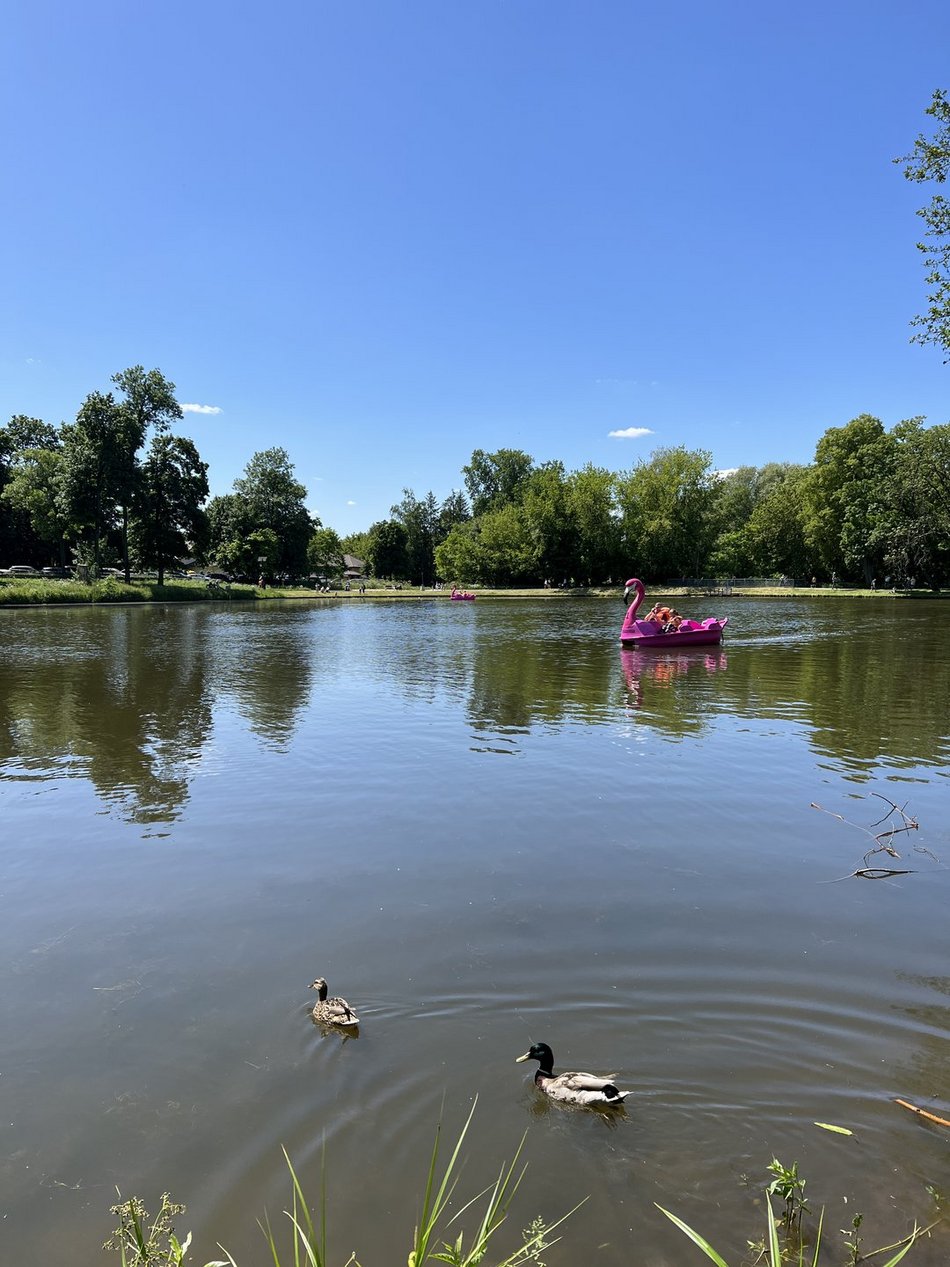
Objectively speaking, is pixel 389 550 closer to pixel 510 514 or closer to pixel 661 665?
pixel 510 514

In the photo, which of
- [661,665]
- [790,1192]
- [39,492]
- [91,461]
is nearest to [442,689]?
[661,665]

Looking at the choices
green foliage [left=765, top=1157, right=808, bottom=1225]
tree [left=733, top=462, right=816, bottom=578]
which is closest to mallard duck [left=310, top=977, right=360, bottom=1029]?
green foliage [left=765, top=1157, right=808, bottom=1225]

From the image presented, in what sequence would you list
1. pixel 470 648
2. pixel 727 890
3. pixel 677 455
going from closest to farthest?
pixel 727 890 → pixel 470 648 → pixel 677 455

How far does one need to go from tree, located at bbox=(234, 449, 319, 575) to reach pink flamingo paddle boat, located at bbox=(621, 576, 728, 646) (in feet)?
250

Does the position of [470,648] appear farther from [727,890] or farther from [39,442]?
[39,442]

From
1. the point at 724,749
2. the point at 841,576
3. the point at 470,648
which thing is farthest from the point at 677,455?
the point at 724,749

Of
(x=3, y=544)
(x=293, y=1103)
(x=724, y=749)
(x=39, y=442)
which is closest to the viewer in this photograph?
(x=293, y=1103)

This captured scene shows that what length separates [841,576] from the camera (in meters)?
91.6

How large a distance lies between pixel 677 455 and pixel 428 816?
330 ft

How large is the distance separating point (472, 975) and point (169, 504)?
74189 millimetres

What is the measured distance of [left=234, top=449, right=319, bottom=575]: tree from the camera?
327 ft

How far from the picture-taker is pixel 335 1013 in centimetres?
486

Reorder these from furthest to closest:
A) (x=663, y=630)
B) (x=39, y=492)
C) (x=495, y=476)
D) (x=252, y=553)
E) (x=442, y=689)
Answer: (x=495, y=476), (x=252, y=553), (x=39, y=492), (x=663, y=630), (x=442, y=689)

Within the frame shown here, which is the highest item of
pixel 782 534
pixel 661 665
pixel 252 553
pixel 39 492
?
pixel 39 492
